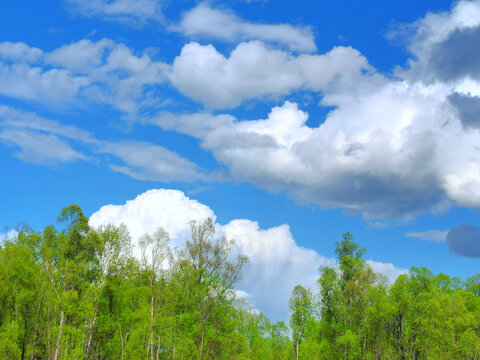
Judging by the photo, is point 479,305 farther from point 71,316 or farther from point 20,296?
point 20,296

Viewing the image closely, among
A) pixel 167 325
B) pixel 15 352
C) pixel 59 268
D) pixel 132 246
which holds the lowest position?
pixel 15 352

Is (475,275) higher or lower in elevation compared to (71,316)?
higher

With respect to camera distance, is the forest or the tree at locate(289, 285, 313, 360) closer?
the forest

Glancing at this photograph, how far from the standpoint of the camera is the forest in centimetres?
5641


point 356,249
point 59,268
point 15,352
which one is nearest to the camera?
point 15,352

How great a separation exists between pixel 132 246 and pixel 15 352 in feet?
59.3

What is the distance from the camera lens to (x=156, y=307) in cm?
6353

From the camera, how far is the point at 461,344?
61.7m

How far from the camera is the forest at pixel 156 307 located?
5641cm

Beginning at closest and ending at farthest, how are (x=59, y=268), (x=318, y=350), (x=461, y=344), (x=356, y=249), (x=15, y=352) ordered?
1. (x=15, y=352)
2. (x=59, y=268)
3. (x=461, y=344)
4. (x=318, y=350)
5. (x=356, y=249)

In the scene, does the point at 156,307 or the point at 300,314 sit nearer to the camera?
the point at 156,307

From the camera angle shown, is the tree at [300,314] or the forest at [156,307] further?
the tree at [300,314]

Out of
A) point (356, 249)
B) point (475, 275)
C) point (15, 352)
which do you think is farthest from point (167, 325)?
point (475, 275)

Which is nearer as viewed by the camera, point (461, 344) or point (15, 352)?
point (15, 352)
